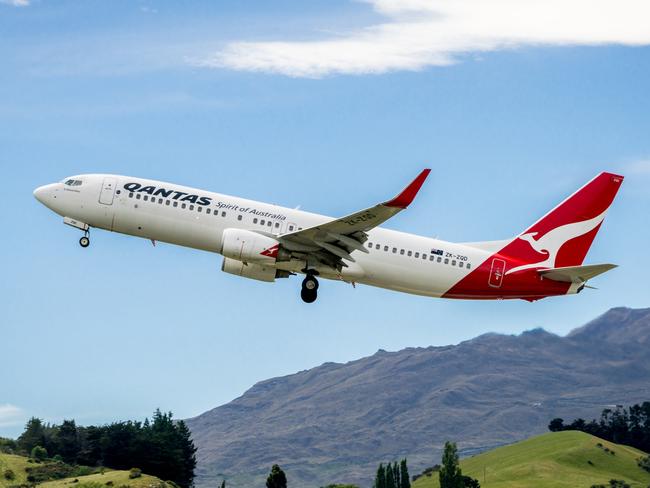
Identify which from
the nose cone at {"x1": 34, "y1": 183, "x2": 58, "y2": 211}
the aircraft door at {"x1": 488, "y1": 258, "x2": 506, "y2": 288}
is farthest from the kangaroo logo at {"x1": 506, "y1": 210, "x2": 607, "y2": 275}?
the nose cone at {"x1": 34, "y1": 183, "x2": 58, "y2": 211}

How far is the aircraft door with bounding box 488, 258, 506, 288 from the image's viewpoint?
62.0 metres

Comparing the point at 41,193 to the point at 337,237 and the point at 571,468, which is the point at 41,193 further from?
the point at 571,468

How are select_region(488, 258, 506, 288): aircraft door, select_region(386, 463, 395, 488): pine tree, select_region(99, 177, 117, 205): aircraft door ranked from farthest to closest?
select_region(386, 463, 395, 488): pine tree
select_region(488, 258, 506, 288): aircraft door
select_region(99, 177, 117, 205): aircraft door

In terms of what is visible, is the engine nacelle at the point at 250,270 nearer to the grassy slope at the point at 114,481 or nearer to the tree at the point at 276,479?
the grassy slope at the point at 114,481

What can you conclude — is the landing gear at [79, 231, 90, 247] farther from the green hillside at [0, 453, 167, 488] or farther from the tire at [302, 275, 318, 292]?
the green hillside at [0, 453, 167, 488]

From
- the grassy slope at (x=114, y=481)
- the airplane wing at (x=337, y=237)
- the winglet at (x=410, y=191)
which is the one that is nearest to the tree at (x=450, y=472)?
the grassy slope at (x=114, y=481)

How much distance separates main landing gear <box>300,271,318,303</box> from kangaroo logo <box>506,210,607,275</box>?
13.0 m

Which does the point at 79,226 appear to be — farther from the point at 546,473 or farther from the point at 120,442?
the point at 546,473

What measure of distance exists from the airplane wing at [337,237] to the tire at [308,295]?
1695 millimetres

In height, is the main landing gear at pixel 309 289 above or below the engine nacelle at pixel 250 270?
below

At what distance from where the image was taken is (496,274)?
204ft

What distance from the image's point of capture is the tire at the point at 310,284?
198ft

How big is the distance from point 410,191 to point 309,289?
10239 mm

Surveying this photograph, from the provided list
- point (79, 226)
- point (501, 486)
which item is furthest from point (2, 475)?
point (501, 486)
